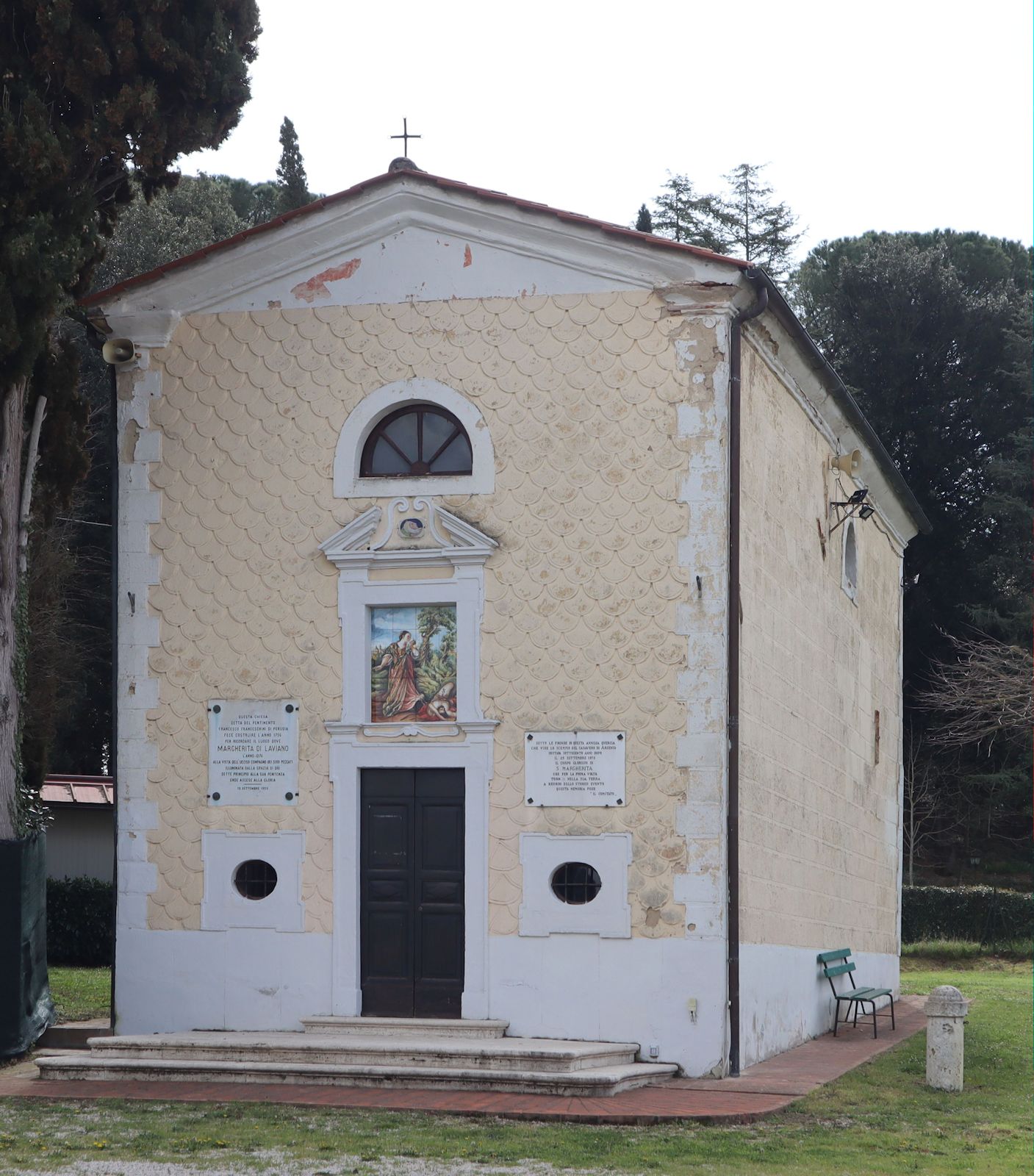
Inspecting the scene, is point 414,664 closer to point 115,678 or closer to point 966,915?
point 115,678

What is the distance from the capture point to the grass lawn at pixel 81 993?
16.5 metres

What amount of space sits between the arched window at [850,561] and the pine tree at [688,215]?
29516 mm

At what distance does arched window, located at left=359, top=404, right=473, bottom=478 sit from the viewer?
45.8 ft

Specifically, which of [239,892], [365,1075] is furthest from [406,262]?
[365,1075]

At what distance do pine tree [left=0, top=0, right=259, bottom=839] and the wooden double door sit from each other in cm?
342

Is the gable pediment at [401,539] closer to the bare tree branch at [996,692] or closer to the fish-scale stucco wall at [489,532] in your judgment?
the fish-scale stucco wall at [489,532]

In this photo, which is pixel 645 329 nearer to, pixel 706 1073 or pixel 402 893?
pixel 402 893

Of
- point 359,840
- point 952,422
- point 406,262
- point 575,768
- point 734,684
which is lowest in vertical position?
point 359,840

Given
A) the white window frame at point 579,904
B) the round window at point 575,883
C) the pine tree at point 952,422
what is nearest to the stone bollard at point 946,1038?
the white window frame at point 579,904

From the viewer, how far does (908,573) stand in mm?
40375

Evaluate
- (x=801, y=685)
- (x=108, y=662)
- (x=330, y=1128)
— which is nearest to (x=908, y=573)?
(x=108, y=662)

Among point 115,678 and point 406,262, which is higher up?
point 406,262

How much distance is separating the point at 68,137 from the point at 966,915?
23.6 metres

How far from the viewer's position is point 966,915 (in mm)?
31297
